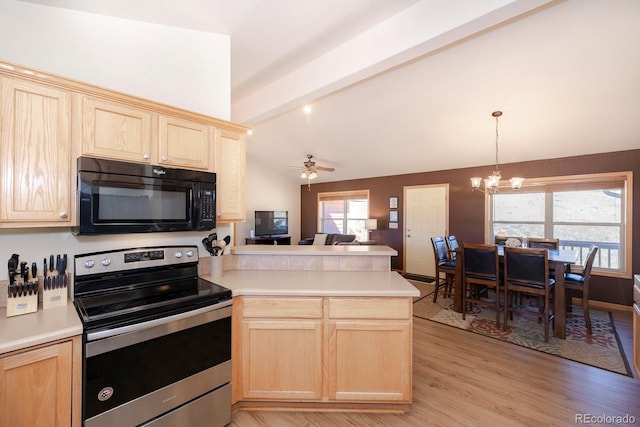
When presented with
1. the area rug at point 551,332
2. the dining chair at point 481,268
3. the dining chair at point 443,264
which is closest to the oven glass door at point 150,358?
the area rug at point 551,332

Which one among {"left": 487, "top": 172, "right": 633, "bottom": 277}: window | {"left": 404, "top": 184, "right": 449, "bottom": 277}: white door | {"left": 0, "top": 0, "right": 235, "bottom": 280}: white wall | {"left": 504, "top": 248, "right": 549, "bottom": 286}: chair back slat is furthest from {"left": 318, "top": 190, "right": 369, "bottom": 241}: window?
{"left": 0, "top": 0, "right": 235, "bottom": 280}: white wall

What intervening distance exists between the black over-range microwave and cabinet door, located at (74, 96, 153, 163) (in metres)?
0.11

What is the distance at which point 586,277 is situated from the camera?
3023 millimetres

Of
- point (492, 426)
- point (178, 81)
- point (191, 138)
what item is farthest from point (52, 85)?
point (492, 426)

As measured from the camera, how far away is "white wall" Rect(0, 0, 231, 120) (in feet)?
5.37

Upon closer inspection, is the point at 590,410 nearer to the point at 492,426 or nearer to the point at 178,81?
the point at 492,426

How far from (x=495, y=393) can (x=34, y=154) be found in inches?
134

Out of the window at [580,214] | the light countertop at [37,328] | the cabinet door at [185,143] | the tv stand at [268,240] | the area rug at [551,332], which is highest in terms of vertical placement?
the cabinet door at [185,143]

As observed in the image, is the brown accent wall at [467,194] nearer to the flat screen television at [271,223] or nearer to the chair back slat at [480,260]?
the flat screen television at [271,223]

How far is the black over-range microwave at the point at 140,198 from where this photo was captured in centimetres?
150

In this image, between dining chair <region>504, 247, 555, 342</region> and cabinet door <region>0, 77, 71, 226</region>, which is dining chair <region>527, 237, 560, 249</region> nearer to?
dining chair <region>504, 247, 555, 342</region>

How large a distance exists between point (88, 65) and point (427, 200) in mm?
5657

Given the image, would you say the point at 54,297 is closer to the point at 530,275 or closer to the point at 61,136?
the point at 61,136

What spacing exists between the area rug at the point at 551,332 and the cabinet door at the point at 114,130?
3.62 meters
